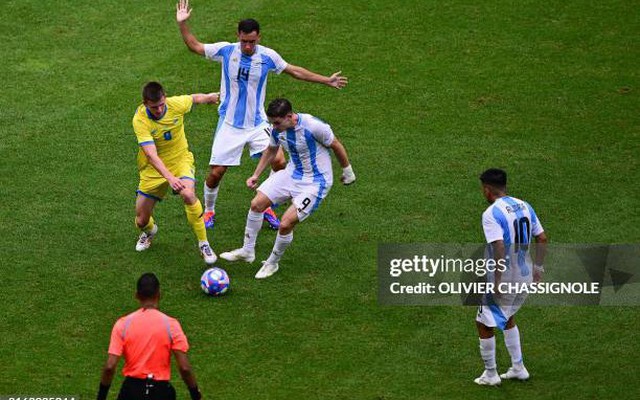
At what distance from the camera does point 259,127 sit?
55.6 ft

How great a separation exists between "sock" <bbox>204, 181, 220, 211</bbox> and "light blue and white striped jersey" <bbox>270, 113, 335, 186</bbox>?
1613 millimetres

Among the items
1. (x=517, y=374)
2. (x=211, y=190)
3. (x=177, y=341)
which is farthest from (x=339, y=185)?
(x=177, y=341)

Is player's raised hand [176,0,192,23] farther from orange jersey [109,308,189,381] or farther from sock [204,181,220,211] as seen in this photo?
orange jersey [109,308,189,381]

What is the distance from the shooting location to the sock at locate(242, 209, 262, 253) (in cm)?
1566

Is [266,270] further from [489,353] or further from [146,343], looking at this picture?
[146,343]

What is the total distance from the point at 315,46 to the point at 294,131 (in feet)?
22.2

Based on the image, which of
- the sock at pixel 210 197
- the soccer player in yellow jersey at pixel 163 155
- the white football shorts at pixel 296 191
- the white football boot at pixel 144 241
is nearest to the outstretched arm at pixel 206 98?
the soccer player in yellow jersey at pixel 163 155

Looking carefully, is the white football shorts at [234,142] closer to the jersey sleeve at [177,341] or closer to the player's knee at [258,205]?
the player's knee at [258,205]

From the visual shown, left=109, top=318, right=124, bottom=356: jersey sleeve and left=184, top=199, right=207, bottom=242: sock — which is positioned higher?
left=184, top=199, right=207, bottom=242: sock

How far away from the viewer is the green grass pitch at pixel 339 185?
13688 millimetres

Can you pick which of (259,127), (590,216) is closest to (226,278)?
(259,127)

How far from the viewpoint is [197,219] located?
15555 millimetres

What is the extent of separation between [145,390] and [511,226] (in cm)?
420

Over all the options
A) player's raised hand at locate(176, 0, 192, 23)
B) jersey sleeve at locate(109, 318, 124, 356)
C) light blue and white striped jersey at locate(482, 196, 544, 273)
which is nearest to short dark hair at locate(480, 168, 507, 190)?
light blue and white striped jersey at locate(482, 196, 544, 273)
